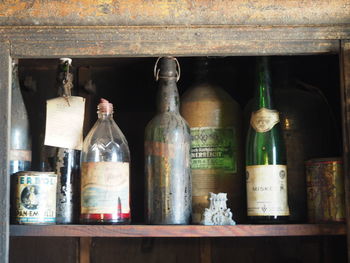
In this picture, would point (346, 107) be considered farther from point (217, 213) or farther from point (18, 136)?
point (18, 136)

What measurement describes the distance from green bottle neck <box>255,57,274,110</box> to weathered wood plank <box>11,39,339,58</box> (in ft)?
0.50

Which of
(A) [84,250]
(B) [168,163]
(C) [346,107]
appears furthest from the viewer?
(A) [84,250]

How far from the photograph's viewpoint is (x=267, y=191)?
1028 millimetres

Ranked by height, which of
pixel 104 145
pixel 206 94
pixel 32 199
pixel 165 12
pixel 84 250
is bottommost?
pixel 84 250

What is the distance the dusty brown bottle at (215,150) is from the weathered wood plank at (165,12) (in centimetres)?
22

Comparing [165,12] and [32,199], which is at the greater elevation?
[165,12]

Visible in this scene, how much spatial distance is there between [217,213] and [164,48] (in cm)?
30

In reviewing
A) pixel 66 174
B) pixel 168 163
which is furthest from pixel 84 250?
pixel 168 163

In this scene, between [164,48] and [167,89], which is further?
[167,89]

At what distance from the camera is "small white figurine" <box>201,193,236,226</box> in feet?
3.28

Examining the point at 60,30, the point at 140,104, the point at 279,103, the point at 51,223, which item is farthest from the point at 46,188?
the point at 279,103

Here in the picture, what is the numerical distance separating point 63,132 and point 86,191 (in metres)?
0.14

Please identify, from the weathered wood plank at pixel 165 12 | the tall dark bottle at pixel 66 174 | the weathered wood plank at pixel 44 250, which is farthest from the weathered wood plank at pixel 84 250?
the weathered wood plank at pixel 165 12

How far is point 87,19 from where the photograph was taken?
990mm
